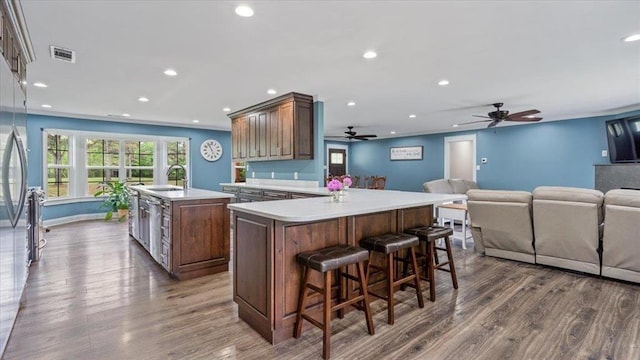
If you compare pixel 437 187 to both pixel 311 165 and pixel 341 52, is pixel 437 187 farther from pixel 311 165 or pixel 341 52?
pixel 341 52

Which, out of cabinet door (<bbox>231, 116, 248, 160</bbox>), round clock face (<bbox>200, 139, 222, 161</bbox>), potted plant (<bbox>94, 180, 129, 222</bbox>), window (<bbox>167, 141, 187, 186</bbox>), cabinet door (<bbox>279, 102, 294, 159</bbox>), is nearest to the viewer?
cabinet door (<bbox>279, 102, 294, 159</bbox>)

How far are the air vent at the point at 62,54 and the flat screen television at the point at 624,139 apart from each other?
8.11m

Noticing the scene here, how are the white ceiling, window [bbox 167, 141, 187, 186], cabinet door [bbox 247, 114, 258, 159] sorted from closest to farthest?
the white ceiling < cabinet door [bbox 247, 114, 258, 159] < window [bbox 167, 141, 187, 186]

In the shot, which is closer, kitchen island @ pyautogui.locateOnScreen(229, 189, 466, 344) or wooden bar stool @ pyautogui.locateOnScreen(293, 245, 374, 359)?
wooden bar stool @ pyautogui.locateOnScreen(293, 245, 374, 359)

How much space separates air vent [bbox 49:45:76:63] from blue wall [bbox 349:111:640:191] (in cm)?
839

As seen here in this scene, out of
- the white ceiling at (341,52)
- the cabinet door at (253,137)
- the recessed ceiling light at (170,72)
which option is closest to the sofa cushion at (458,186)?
the white ceiling at (341,52)

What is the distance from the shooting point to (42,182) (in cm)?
628

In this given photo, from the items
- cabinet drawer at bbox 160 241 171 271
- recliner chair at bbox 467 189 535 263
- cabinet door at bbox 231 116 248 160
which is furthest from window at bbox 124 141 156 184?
recliner chair at bbox 467 189 535 263

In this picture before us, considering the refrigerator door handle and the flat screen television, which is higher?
the flat screen television

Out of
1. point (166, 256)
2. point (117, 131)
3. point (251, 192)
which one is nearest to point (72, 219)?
point (117, 131)

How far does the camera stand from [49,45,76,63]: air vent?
117 inches

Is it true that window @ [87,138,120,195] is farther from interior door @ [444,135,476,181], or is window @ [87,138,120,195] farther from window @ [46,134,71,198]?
interior door @ [444,135,476,181]

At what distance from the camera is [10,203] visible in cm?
196

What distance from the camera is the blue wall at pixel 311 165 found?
488 cm
